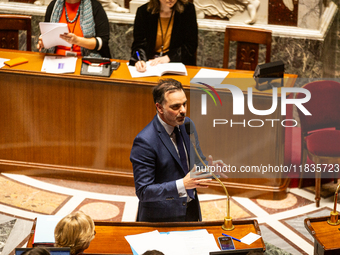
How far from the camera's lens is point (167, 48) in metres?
5.11

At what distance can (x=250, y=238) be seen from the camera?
108 inches

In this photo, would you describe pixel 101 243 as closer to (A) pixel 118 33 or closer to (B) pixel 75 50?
(B) pixel 75 50

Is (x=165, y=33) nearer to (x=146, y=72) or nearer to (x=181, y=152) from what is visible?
(x=146, y=72)

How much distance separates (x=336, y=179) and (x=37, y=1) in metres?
4.61

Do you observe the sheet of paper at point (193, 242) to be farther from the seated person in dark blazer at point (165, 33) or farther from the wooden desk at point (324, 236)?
the seated person in dark blazer at point (165, 33)

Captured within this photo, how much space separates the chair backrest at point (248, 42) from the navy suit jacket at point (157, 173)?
7.84ft

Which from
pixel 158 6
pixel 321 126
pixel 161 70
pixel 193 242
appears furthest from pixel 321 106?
pixel 193 242

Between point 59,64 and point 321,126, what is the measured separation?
8.92 ft

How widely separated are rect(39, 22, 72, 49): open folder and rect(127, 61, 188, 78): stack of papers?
2.42ft

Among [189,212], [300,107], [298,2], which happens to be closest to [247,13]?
[298,2]

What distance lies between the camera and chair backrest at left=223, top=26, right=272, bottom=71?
16.8 ft

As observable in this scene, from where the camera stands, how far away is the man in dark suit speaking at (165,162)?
2.83 metres

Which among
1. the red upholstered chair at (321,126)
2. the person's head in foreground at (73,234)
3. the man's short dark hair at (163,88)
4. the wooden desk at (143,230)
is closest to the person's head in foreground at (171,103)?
the man's short dark hair at (163,88)

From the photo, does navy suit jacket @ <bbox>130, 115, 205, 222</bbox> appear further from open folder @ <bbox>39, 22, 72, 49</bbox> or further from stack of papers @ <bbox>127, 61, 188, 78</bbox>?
open folder @ <bbox>39, 22, 72, 49</bbox>
